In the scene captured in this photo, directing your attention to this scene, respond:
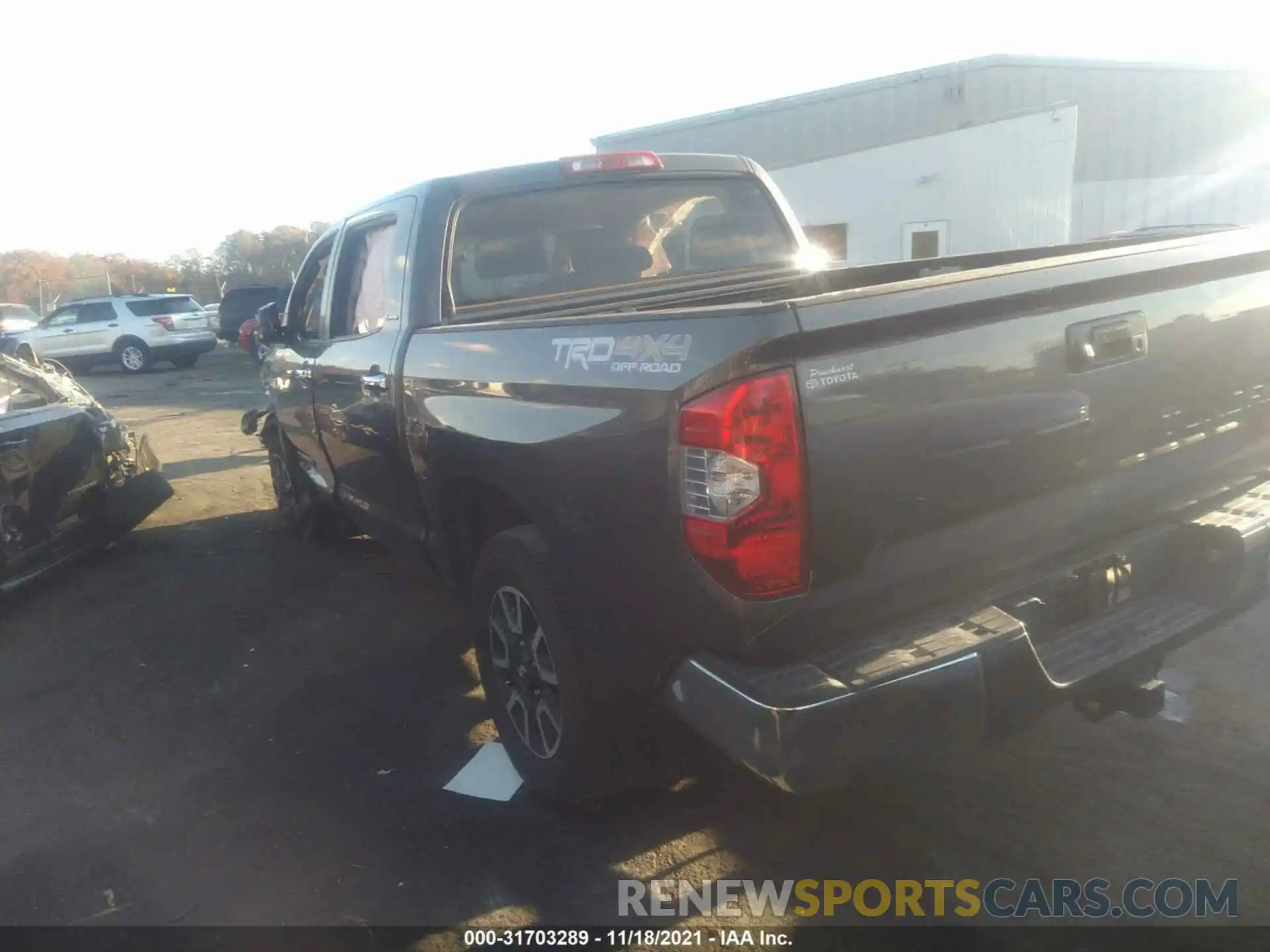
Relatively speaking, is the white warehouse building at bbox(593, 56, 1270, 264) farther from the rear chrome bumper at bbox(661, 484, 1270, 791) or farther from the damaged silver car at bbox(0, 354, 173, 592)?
the rear chrome bumper at bbox(661, 484, 1270, 791)

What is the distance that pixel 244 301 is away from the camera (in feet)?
64.7

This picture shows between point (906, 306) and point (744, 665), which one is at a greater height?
point (906, 306)

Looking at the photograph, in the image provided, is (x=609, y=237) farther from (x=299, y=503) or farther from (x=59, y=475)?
(x=59, y=475)

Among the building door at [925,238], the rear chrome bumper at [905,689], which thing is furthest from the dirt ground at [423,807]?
the building door at [925,238]

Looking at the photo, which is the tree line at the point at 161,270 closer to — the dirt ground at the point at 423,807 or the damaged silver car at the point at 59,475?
the damaged silver car at the point at 59,475

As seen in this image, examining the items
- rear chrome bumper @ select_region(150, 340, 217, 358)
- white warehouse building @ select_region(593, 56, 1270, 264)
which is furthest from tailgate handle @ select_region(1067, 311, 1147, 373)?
rear chrome bumper @ select_region(150, 340, 217, 358)

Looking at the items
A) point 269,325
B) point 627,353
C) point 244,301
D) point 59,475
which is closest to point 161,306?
point 244,301

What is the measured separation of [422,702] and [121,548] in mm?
3775

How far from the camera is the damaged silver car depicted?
17.0ft

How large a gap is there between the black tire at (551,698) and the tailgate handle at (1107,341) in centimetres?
144

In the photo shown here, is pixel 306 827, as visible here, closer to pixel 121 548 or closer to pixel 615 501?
pixel 615 501

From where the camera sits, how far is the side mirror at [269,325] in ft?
17.7

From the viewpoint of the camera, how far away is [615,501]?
240cm

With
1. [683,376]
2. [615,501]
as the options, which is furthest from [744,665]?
[683,376]
